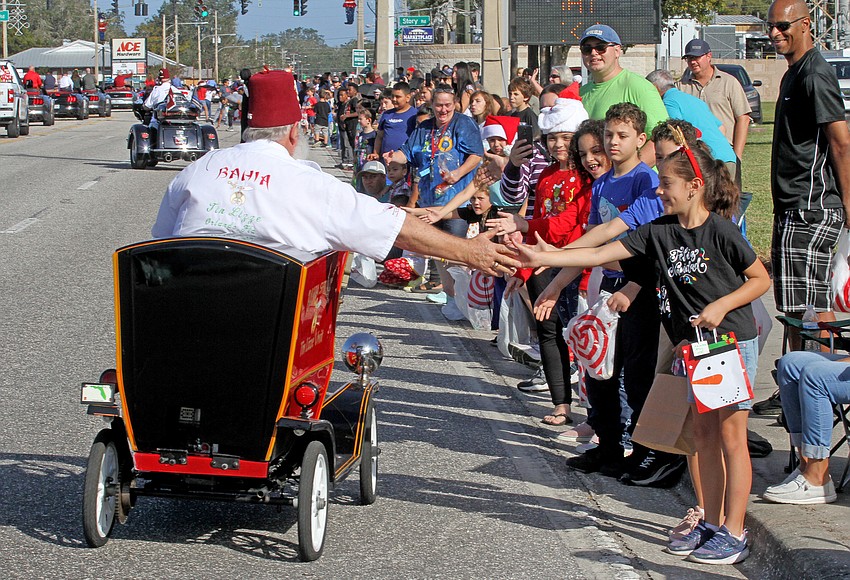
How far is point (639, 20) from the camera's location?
572 inches

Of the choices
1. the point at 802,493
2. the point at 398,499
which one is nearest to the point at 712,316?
the point at 802,493

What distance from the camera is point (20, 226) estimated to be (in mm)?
16016

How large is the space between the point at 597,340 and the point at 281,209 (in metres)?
2.20

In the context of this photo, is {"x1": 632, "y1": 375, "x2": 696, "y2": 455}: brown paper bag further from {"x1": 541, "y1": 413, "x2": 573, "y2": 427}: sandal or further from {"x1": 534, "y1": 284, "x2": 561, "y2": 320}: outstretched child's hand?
{"x1": 541, "y1": 413, "x2": 573, "y2": 427}: sandal

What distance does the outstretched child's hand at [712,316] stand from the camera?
476 cm

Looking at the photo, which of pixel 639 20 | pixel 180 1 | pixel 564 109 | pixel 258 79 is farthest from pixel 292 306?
pixel 180 1

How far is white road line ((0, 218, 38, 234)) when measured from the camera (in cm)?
1548

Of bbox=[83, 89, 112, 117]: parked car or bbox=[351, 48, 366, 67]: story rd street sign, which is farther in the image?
bbox=[351, 48, 366, 67]: story rd street sign

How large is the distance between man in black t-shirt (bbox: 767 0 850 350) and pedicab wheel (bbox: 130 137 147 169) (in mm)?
19663

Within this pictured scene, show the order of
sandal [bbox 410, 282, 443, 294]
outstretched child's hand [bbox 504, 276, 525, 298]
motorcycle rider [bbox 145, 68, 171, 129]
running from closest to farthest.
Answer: outstretched child's hand [bbox 504, 276, 525, 298] → sandal [bbox 410, 282, 443, 294] → motorcycle rider [bbox 145, 68, 171, 129]

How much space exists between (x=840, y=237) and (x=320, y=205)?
3.12 m

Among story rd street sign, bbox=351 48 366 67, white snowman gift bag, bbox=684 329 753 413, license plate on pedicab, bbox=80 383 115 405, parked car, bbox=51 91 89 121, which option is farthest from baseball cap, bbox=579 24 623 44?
story rd street sign, bbox=351 48 366 67

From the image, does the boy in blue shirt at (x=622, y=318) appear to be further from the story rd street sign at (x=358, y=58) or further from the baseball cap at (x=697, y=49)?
the story rd street sign at (x=358, y=58)

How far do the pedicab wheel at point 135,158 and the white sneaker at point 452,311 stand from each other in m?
15.2
